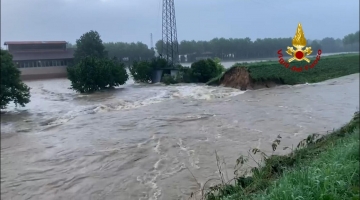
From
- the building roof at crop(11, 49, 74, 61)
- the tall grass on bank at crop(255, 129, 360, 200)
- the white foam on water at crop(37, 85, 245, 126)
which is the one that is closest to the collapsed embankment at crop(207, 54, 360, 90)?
the white foam on water at crop(37, 85, 245, 126)

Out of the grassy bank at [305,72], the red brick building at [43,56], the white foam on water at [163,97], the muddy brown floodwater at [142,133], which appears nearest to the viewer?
the red brick building at [43,56]

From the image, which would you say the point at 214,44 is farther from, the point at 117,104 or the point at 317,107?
the point at 117,104

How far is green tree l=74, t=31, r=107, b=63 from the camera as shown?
14.7ft

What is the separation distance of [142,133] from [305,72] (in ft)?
27.9

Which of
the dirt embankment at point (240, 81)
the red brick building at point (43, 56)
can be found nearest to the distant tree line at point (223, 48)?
the red brick building at point (43, 56)

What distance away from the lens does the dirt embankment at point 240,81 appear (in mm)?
16578

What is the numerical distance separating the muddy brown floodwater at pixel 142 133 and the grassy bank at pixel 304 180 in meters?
1.00

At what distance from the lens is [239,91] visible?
16.2m

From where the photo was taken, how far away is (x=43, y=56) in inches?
176

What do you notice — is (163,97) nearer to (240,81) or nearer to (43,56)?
(240,81)

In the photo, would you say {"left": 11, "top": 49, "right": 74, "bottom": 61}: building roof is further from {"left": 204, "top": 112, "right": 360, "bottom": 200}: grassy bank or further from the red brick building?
{"left": 204, "top": 112, "right": 360, "bottom": 200}: grassy bank

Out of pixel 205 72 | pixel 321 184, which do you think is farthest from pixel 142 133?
pixel 205 72

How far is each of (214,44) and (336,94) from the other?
7490 mm

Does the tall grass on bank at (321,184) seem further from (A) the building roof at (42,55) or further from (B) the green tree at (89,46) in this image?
(A) the building roof at (42,55)
